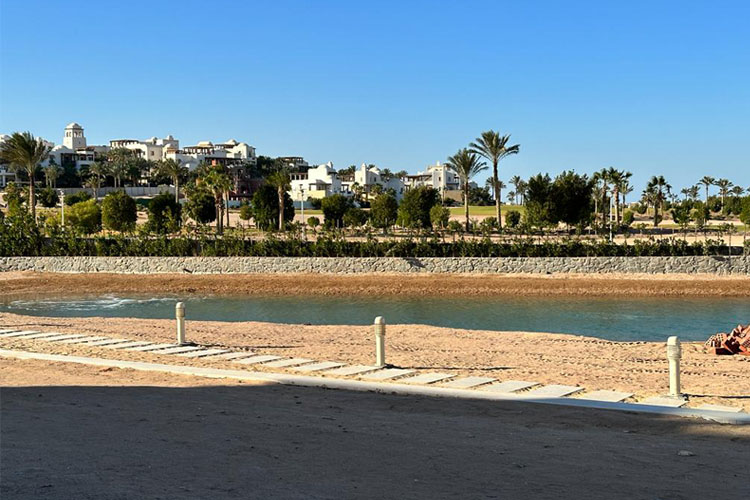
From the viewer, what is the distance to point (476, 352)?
1906 cm

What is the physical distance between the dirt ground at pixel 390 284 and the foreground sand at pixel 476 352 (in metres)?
19.0

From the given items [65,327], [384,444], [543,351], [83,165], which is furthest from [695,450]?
[83,165]

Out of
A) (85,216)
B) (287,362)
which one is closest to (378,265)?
(287,362)

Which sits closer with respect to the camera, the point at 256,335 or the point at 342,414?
the point at 342,414

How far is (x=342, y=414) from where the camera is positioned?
435 inches

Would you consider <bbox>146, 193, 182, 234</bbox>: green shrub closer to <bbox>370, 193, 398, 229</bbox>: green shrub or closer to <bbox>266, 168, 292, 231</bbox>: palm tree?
<bbox>266, 168, 292, 231</bbox>: palm tree

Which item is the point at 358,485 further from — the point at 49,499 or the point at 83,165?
the point at 83,165

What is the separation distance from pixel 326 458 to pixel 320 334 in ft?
47.1

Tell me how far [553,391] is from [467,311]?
75.5 ft

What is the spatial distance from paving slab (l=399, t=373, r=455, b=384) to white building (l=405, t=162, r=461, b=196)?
150004 millimetres

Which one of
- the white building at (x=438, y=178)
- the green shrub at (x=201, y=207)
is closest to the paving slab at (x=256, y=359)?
the green shrub at (x=201, y=207)

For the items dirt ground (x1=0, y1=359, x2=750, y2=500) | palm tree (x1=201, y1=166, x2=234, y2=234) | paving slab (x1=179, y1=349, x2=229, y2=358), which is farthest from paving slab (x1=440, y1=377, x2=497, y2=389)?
palm tree (x1=201, y1=166, x2=234, y2=234)

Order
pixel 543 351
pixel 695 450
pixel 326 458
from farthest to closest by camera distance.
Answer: pixel 543 351 → pixel 695 450 → pixel 326 458

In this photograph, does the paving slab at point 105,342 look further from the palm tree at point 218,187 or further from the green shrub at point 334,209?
the green shrub at point 334,209
